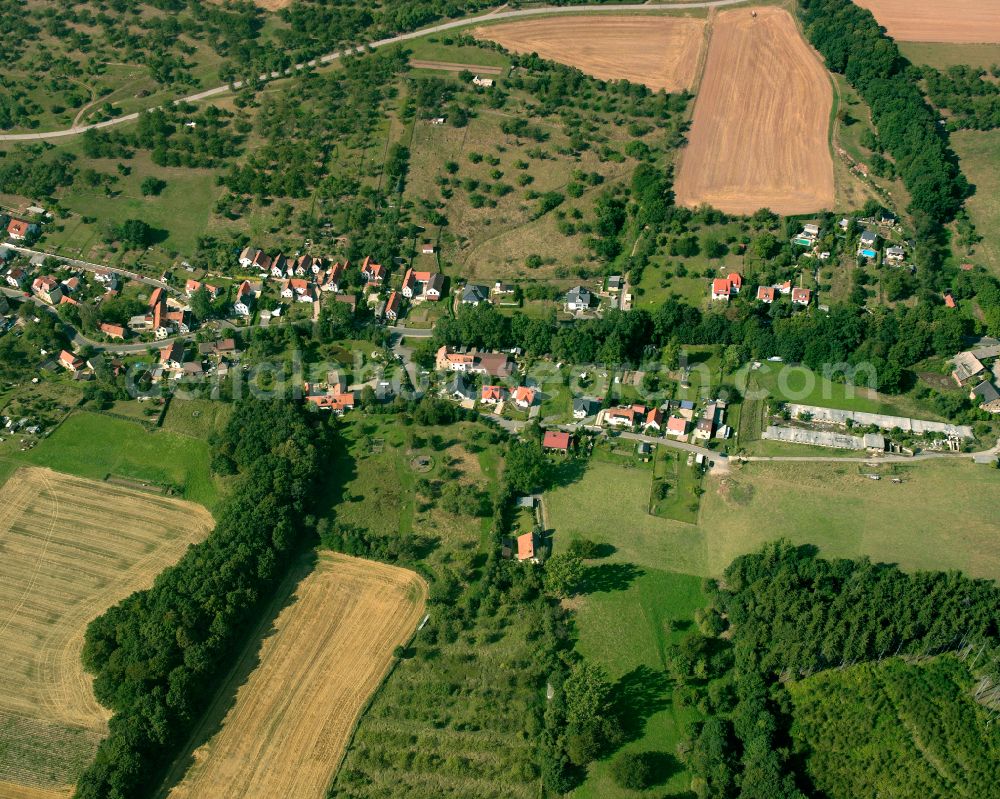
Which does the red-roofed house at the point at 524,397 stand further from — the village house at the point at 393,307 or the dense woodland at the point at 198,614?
the dense woodland at the point at 198,614

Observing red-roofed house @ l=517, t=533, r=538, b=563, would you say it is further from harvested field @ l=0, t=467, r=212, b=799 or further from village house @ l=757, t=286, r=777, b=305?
village house @ l=757, t=286, r=777, b=305

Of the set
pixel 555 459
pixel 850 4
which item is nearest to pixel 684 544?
pixel 555 459

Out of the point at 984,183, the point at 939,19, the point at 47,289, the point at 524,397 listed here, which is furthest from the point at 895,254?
the point at 47,289

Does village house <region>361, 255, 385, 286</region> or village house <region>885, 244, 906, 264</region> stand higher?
village house <region>885, 244, 906, 264</region>

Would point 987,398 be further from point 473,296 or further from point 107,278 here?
point 107,278

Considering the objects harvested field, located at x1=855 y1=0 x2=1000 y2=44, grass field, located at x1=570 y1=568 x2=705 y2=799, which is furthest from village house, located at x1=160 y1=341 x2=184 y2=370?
harvested field, located at x1=855 y1=0 x2=1000 y2=44

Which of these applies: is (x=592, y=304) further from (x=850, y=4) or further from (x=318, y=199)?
(x=850, y=4)
